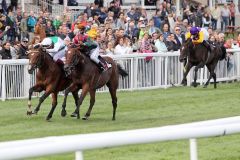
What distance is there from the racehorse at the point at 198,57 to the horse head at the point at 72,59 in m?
6.85

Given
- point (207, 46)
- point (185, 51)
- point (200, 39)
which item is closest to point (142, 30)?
point (207, 46)

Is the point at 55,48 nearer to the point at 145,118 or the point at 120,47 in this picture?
the point at 145,118

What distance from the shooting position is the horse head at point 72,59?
49.0 feet

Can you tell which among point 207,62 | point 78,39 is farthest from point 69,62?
point 207,62

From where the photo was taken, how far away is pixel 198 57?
73.4ft

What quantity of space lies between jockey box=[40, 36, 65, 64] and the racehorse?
6.19m

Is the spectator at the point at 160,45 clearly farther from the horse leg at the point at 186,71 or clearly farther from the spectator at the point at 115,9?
the spectator at the point at 115,9

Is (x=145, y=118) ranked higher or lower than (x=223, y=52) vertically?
lower

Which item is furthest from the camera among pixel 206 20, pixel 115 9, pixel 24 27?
pixel 206 20

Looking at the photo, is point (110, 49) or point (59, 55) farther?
point (110, 49)

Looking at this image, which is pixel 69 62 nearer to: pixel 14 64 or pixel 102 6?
pixel 14 64

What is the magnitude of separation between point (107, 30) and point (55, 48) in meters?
6.70

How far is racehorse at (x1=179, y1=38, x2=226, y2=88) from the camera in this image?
21984 millimetres

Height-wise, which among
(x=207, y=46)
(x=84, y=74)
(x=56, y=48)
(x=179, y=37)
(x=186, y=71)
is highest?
(x=179, y=37)
